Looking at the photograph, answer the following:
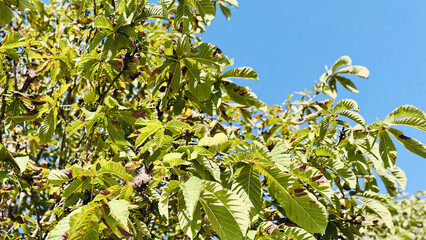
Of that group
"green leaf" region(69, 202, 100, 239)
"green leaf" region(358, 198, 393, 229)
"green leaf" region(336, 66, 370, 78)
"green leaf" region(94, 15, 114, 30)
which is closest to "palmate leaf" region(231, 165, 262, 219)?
"green leaf" region(69, 202, 100, 239)

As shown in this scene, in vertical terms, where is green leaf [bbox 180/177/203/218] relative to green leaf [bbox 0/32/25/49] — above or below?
below

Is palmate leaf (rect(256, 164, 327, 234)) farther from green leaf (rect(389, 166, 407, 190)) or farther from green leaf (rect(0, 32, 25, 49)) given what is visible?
green leaf (rect(0, 32, 25, 49))

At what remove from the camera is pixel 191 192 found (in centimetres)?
112

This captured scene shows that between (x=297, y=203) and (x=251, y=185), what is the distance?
0.20m

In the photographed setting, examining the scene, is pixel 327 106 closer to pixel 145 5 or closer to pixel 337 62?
pixel 337 62

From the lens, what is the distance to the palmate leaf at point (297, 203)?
4.14 ft

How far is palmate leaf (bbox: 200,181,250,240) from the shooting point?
1.10 meters

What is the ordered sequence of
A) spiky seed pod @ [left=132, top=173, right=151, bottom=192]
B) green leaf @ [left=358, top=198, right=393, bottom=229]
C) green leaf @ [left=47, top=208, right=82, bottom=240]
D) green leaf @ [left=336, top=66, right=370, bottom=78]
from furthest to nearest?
green leaf @ [left=336, top=66, right=370, bottom=78] → green leaf @ [left=358, top=198, right=393, bottom=229] → spiky seed pod @ [left=132, top=173, right=151, bottom=192] → green leaf @ [left=47, top=208, right=82, bottom=240]

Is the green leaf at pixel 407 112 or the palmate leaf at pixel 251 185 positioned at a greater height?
the green leaf at pixel 407 112

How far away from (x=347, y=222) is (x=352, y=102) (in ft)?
3.21

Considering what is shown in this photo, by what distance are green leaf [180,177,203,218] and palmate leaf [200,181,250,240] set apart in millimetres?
46

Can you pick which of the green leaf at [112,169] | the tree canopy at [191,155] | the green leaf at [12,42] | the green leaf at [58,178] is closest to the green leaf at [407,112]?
the tree canopy at [191,155]

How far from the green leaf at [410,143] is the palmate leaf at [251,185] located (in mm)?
767

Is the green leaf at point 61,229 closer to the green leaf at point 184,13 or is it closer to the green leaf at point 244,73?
the green leaf at point 184,13
